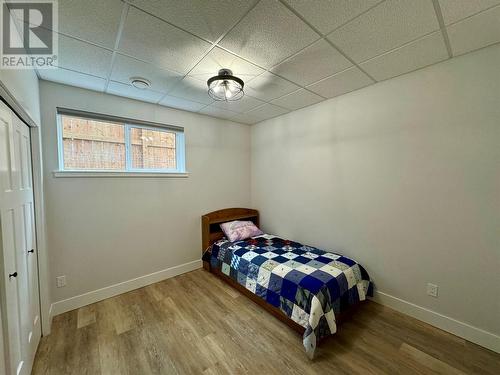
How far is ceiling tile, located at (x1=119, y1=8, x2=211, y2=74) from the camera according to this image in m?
1.39

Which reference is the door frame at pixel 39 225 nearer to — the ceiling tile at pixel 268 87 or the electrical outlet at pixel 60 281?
the electrical outlet at pixel 60 281

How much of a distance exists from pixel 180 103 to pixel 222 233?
209cm

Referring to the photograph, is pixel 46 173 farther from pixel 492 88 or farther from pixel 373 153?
pixel 492 88

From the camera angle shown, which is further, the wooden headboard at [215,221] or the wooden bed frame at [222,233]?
the wooden headboard at [215,221]

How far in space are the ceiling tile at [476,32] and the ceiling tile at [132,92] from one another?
286cm

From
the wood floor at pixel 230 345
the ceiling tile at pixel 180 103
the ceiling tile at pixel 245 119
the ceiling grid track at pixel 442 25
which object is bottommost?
the wood floor at pixel 230 345

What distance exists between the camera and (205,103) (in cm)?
284

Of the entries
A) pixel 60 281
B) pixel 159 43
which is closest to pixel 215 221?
pixel 60 281

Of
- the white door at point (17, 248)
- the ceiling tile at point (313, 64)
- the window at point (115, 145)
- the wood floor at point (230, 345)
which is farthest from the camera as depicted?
the window at point (115, 145)

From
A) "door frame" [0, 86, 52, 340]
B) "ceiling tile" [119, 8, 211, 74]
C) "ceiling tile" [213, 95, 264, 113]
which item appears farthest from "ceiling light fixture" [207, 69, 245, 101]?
"door frame" [0, 86, 52, 340]

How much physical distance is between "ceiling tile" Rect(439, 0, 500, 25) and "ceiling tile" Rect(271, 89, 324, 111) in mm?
1294

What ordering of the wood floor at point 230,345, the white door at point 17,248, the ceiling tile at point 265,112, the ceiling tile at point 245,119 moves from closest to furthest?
the white door at point 17,248
the wood floor at point 230,345
the ceiling tile at point 265,112
the ceiling tile at point 245,119

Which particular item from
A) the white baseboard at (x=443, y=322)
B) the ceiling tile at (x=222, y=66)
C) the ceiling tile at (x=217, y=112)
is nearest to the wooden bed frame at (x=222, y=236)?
the white baseboard at (x=443, y=322)

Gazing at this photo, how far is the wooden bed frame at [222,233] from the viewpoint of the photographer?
2.18 m
